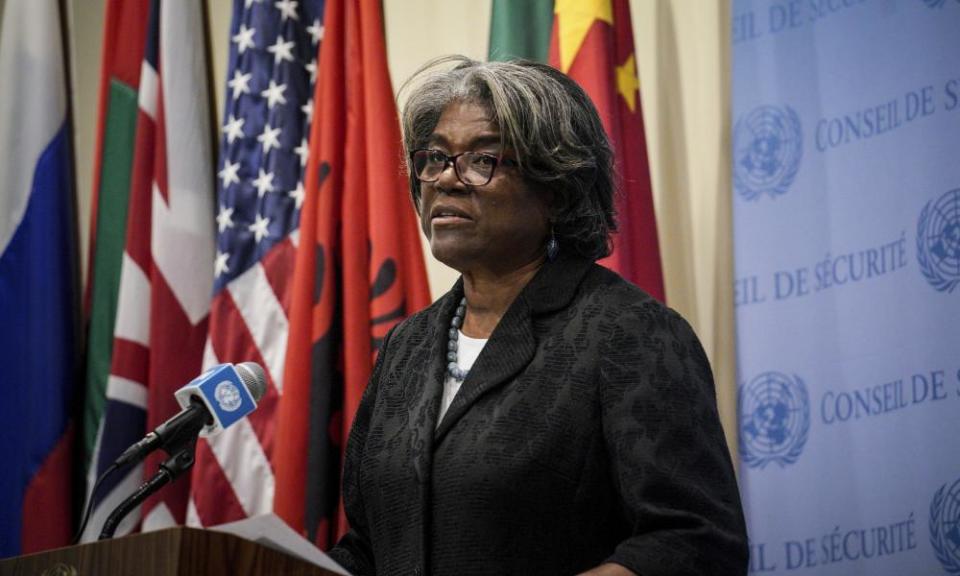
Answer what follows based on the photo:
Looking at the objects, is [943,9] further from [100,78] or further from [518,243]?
[100,78]

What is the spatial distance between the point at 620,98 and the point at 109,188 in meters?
1.82

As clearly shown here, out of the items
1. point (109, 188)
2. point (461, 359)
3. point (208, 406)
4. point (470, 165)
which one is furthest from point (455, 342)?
point (109, 188)

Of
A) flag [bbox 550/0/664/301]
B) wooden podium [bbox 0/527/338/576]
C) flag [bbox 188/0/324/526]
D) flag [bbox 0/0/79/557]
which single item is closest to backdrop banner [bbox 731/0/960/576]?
flag [bbox 550/0/664/301]

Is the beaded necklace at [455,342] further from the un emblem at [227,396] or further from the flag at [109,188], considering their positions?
the flag at [109,188]

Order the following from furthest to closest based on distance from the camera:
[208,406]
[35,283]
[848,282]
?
[35,283]
[848,282]
[208,406]

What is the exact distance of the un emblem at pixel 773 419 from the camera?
3.03 metres

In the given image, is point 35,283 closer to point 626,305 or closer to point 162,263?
point 162,263

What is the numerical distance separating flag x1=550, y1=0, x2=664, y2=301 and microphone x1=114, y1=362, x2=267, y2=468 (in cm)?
141

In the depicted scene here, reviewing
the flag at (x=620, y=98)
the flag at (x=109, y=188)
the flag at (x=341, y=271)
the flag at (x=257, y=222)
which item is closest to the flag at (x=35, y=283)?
the flag at (x=109, y=188)

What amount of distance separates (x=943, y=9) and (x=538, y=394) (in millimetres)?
1654

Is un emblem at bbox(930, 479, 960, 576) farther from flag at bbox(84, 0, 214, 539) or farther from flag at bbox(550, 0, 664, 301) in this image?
flag at bbox(84, 0, 214, 539)

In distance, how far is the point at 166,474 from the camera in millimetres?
1820

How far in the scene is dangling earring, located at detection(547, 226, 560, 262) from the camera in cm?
207

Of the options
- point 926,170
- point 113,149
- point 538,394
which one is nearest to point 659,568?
point 538,394
